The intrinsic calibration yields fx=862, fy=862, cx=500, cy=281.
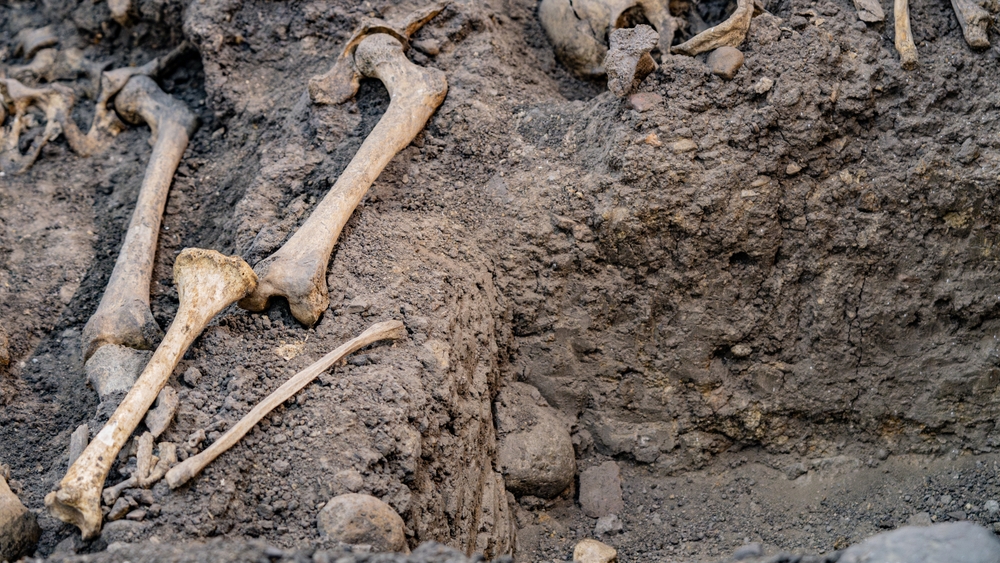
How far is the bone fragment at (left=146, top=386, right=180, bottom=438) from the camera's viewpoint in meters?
2.54

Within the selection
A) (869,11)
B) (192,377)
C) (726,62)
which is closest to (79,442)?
(192,377)

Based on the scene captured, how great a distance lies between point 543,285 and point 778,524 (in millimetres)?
1262

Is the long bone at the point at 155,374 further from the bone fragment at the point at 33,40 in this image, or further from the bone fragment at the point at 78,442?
the bone fragment at the point at 33,40

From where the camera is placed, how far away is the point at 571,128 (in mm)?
3510

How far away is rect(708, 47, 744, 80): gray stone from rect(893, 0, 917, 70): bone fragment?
0.61 m

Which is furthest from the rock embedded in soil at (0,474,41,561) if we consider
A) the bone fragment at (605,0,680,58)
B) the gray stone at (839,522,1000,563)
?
the bone fragment at (605,0,680,58)

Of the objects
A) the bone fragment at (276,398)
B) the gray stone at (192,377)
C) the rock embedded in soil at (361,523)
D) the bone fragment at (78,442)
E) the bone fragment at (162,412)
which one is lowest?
the rock embedded in soil at (361,523)

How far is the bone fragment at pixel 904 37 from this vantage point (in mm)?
3277

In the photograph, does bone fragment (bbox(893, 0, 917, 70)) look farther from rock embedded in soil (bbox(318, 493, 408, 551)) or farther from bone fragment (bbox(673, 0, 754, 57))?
rock embedded in soil (bbox(318, 493, 408, 551))

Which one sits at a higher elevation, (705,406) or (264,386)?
(264,386)

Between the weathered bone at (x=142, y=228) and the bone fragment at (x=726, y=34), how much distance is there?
2.23 metres

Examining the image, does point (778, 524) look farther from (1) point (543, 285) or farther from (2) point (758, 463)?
(1) point (543, 285)

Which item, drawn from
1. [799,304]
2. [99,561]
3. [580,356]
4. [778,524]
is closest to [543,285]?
[580,356]

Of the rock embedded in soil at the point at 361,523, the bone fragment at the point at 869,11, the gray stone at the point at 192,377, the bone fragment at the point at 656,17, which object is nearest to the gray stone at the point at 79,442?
the gray stone at the point at 192,377
